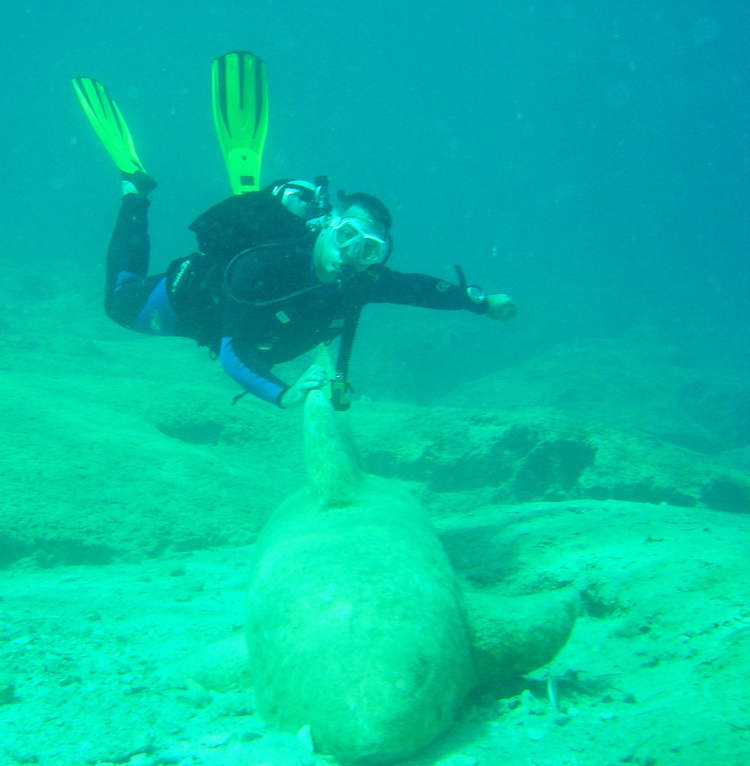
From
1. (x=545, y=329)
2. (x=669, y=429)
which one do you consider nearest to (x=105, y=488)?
Answer: (x=669, y=429)

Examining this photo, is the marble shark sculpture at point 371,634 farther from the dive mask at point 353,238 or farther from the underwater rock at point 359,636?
the dive mask at point 353,238

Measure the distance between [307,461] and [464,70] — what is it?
302 feet

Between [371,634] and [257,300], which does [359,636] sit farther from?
[257,300]

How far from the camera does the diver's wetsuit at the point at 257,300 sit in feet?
14.3

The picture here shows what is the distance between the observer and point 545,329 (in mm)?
26891

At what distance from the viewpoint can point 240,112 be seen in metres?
6.47

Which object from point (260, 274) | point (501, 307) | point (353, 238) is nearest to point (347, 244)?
point (353, 238)

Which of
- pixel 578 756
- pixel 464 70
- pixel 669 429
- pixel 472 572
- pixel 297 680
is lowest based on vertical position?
pixel 578 756

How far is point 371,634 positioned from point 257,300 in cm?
307

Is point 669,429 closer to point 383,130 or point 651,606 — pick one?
point 651,606

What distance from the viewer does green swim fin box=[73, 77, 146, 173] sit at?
22.4ft

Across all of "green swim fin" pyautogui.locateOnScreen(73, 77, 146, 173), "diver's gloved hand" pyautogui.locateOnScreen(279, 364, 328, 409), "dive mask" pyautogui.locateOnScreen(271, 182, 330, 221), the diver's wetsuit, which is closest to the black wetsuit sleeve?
the diver's wetsuit

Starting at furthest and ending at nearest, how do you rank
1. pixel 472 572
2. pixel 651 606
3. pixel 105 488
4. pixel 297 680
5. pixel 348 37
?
1. pixel 348 37
2. pixel 105 488
3. pixel 472 572
4. pixel 651 606
5. pixel 297 680

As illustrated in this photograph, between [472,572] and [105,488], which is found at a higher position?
[105,488]
